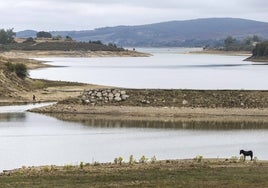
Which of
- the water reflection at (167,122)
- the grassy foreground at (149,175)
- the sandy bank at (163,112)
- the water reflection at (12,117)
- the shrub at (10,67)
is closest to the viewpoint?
the grassy foreground at (149,175)

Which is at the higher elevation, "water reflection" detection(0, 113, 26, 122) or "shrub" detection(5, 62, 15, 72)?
"shrub" detection(5, 62, 15, 72)

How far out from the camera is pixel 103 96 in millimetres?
63594

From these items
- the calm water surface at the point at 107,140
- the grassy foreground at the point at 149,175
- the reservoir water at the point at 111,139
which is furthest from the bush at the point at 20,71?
the grassy foreground at the point at 149,175

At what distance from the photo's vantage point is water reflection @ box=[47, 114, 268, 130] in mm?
51312

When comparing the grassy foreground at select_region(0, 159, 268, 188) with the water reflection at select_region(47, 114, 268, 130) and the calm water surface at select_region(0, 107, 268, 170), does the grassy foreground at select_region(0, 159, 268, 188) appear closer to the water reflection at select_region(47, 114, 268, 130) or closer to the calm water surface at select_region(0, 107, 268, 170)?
the calm water surface at select_region(0, 107, 268, 170)

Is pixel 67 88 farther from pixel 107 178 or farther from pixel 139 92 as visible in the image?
pixel 107 178

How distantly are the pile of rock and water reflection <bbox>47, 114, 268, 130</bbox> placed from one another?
4.96 m

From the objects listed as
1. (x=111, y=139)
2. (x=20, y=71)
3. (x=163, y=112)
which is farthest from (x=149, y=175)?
(x=20, y=71)

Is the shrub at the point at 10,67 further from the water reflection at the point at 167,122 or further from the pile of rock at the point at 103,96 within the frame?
the water reflection at the point at 167,122

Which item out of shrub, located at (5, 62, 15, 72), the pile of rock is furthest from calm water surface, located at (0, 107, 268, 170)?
shrub, located at (5, 62, 15, 72)

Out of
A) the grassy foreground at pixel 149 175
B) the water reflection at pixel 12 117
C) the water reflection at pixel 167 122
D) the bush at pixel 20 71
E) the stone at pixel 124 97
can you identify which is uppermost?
the grassy foreground at pixel 149 175

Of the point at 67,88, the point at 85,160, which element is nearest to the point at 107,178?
the point at 85,160

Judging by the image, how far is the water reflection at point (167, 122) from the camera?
51312 millimetres

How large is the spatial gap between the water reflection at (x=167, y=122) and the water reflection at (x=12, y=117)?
3.15 meters
